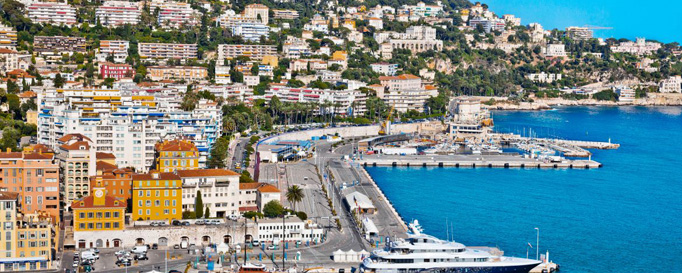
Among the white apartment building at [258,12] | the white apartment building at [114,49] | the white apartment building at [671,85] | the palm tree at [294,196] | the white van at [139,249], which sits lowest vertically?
the white van at [139,249]

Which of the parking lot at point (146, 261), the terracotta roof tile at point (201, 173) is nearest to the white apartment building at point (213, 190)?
the terracotta roof tile at point (201, 173)

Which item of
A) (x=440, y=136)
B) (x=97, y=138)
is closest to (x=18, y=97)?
(x=97, y=138)

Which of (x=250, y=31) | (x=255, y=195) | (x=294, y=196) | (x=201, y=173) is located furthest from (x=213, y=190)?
(x=250, y=31)

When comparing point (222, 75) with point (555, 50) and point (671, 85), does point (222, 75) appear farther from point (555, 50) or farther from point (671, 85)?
point (671, 85)

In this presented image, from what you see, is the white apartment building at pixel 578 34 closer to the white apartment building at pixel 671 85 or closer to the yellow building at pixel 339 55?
the white apartment building at pixel 671 85

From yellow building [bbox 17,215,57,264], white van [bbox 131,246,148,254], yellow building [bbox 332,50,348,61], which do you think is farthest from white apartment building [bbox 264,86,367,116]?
yellow building [bbox 17,215,57,264]
